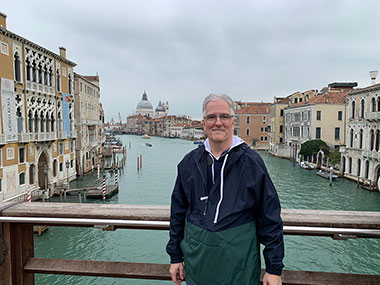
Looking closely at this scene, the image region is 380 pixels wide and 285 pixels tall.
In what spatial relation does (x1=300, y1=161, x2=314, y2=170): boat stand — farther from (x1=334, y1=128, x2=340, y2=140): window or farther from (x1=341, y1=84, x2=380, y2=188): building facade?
(x1=334, y1=128, x2=340, y2=140): window

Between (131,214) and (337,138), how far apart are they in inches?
1121

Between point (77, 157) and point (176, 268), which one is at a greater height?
point (176, 268)

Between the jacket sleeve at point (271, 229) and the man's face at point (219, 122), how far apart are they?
0.23 metres

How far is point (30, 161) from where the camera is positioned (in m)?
12.6

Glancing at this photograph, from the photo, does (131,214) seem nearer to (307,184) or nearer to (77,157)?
(307,184)

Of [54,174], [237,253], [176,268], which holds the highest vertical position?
[237,253]

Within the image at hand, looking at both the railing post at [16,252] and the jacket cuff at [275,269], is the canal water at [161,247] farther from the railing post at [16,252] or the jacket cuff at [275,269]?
the jacket cuff at [275,269]

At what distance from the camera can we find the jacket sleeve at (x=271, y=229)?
3.67 feet

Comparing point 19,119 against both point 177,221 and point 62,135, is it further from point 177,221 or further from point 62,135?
point 177,221

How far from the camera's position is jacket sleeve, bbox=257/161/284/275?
1117mm

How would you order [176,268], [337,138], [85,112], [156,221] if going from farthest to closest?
[337,138] → [85,112] → [156,221] → [176,268]

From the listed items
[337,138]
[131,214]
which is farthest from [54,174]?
[337,138]

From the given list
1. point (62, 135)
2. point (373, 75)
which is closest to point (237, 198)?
point (62, 135)

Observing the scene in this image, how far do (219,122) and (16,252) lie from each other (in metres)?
1.26
